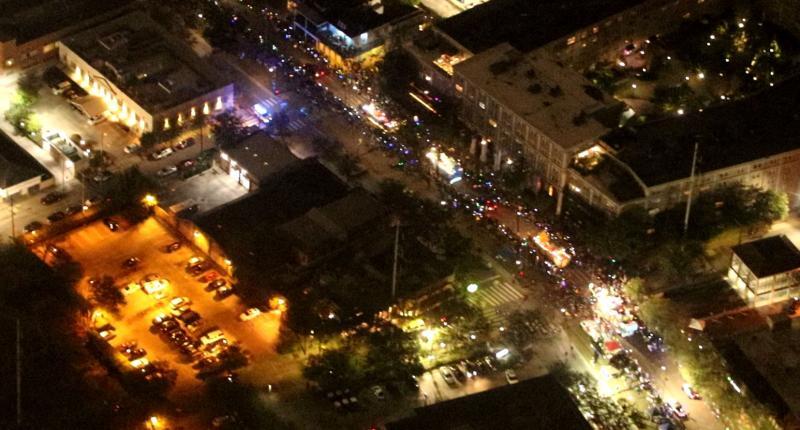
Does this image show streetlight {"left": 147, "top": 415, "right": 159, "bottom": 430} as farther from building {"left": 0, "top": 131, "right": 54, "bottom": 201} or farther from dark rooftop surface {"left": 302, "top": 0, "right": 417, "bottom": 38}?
dark rooftop surface {"left": 302, "top": 0, "right": 417, "bottom": 38}

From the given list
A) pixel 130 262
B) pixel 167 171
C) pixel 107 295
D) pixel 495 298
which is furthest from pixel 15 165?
pixel 495 298

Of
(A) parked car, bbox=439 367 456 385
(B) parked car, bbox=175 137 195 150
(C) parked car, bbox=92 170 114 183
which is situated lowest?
(A) parked car, bbox=439 367 456 385

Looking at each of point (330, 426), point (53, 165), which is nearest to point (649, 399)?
point (330, 426)

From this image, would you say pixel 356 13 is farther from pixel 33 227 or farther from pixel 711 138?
pixel 33 227

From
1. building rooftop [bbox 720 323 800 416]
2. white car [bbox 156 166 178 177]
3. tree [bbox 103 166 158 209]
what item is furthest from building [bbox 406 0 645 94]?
building rooftop [bbox 720 323 800 416]

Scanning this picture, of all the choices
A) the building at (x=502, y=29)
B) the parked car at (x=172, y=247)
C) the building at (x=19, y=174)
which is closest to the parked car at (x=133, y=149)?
the building at (x=19, y=174)

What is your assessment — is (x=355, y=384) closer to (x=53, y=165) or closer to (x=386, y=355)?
(x=386, y=355)
